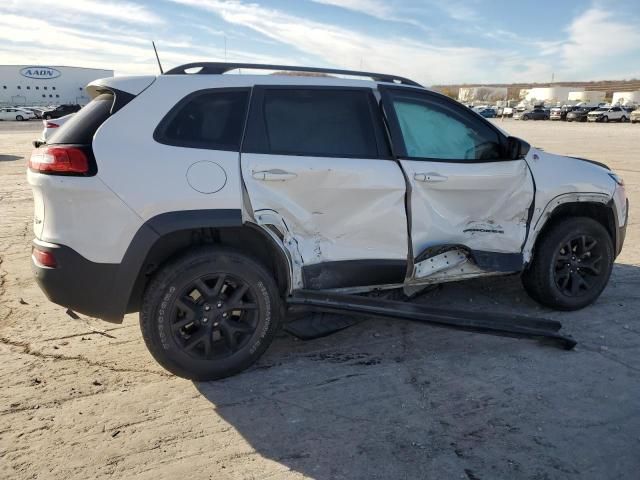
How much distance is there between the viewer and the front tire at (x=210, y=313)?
3137 millimetres

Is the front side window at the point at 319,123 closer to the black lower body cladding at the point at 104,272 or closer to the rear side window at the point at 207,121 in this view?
the rear side window at the point at 207,121

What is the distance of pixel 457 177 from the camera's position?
12.4ft

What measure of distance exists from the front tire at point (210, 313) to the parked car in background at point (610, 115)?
54563 mm

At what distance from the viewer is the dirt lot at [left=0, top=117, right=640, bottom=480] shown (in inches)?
101

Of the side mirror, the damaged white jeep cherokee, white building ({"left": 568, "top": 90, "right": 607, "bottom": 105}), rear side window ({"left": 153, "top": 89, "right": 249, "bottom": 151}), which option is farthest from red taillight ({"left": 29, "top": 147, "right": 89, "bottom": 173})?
white building ({"left": 568, "top": 90, "right": 607, "bottom": 105})

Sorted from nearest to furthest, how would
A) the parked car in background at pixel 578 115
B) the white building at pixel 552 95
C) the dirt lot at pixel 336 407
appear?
the dirt lot at pixel 336 407
the parked car in background at pixel 578 115
the white building at pixel 552 95

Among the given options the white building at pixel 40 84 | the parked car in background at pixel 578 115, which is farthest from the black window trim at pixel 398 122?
the white building at pixel 40 84

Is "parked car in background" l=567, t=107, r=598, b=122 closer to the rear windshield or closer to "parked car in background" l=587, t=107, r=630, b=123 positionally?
"parked car in background" l=587, t=107, r=630, b=123

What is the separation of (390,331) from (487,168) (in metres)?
1.52

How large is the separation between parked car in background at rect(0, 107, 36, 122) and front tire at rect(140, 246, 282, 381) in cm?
5447

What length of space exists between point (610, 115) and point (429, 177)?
177ft

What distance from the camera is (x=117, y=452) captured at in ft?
8.68

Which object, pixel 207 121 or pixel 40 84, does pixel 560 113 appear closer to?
pixel 207 121

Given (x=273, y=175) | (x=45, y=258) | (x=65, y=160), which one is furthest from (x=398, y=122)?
(x=45, y=258)
